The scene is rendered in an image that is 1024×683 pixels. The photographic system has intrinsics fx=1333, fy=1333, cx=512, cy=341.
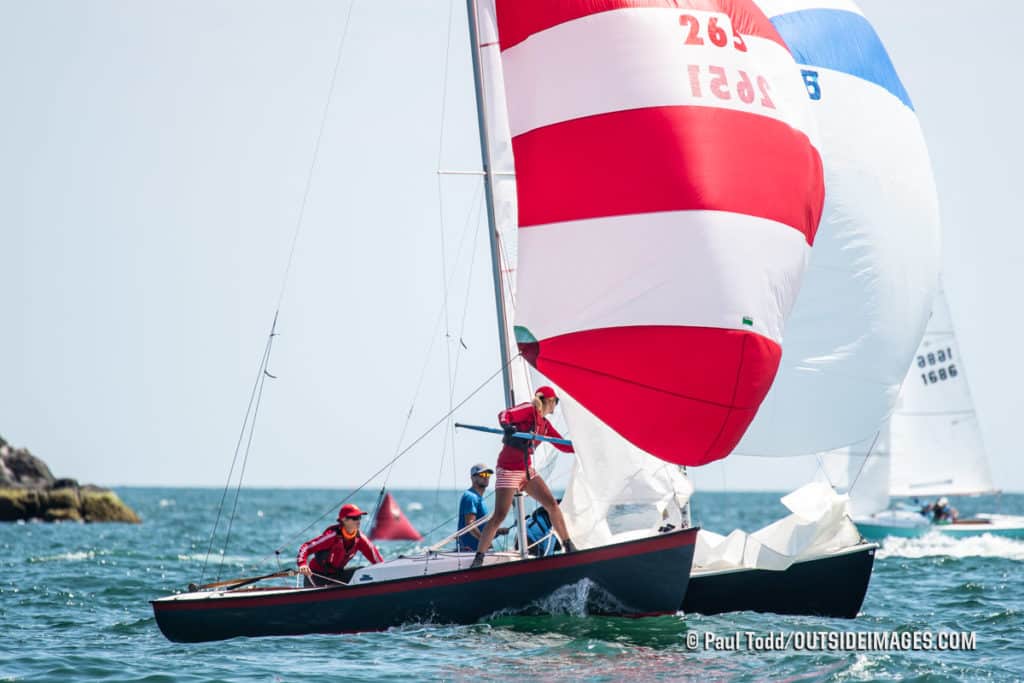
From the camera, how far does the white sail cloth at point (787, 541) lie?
46.5 ft

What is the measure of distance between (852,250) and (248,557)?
15194 mm

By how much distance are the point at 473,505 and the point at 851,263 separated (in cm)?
559

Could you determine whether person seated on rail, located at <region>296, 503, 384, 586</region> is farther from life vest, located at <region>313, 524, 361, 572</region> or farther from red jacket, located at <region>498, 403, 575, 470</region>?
red jacket, located at <region>498, 403, 575, 470</region>

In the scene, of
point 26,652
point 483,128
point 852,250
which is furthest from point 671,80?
point 26,652

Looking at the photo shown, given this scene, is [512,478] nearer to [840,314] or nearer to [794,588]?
[794,588]

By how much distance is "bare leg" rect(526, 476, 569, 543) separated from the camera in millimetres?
12547

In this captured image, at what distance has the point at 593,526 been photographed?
13219 mm

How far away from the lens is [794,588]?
14344 mm

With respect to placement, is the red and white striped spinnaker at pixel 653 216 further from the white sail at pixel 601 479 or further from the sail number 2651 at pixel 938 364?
the sail number 2651 at pixel 938 364

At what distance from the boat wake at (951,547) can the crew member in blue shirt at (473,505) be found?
14.3m

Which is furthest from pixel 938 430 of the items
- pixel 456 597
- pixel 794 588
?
pixel 456 597

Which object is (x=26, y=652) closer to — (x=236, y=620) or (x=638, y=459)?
(x=236, y=620)

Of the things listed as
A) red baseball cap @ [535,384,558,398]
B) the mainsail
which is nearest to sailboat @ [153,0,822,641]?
red baseball cap @ [535,384,558,398]

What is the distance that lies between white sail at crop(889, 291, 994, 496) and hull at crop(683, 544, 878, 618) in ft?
62.1
